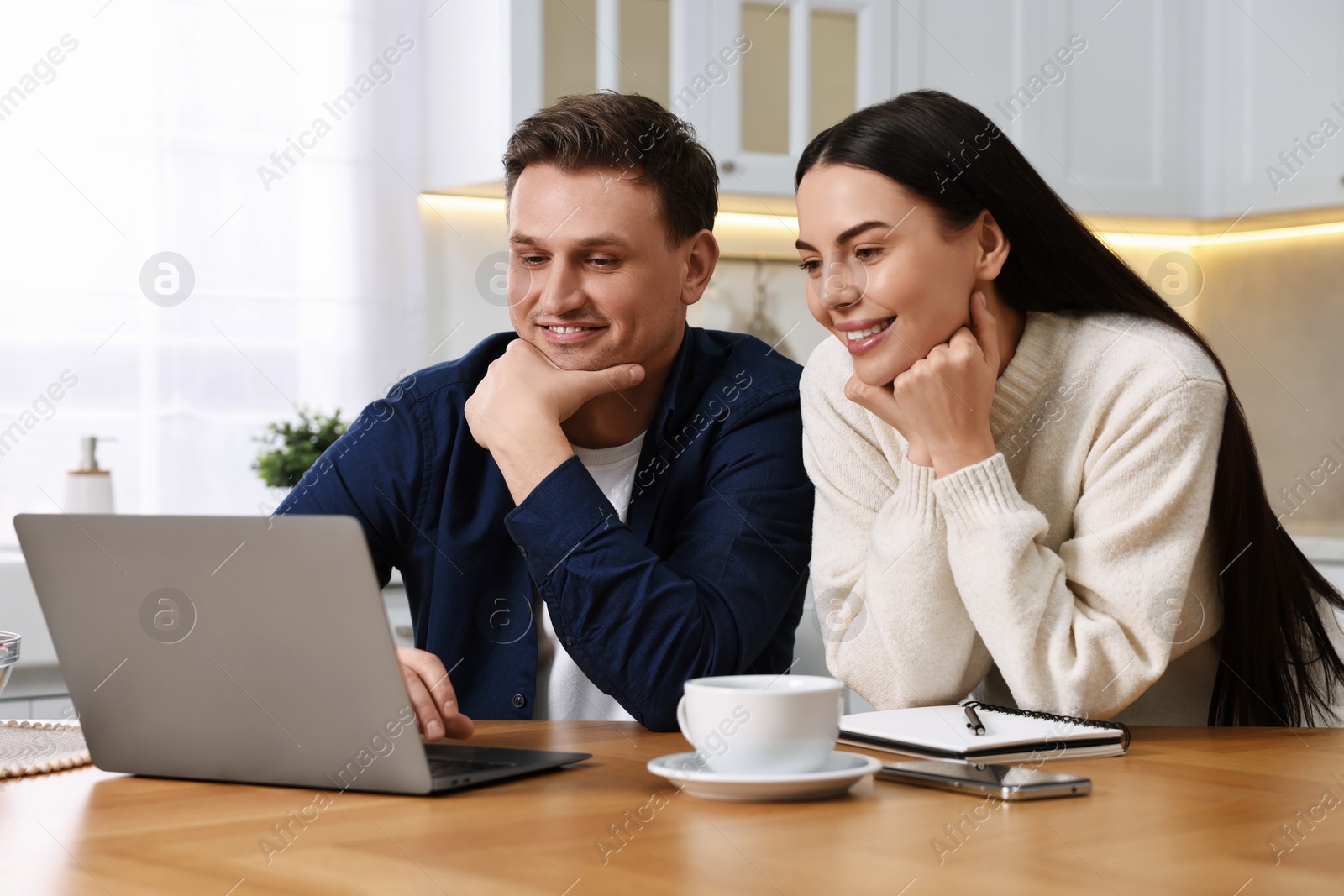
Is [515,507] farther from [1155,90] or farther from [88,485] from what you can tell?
[1155,90]

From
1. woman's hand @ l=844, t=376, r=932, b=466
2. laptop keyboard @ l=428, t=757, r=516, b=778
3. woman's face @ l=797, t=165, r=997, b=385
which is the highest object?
woman's face @ l=797, t=165, r=997, b=385

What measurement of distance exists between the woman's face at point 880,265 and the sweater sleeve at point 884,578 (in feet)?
A: 0.36

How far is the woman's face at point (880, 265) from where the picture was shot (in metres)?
1.38

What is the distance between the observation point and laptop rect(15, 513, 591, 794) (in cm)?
85

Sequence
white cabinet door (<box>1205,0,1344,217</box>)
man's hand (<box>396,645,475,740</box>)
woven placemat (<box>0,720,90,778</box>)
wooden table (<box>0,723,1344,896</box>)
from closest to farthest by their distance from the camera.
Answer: wooden table (<box>0,723,1344,896</box>), woven placemat (<box>0,720,90,778</box>), man's hand (<box>396,645,475,740</box>), white cabinet door (<box>1205,0,1344,217</box>)

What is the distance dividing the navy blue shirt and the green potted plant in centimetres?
104

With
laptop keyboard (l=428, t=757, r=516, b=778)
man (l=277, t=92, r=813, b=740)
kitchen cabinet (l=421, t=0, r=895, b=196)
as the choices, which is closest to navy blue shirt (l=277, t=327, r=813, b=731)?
man (l=277, t=92, r=813, b=740)

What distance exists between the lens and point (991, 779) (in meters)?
0.88

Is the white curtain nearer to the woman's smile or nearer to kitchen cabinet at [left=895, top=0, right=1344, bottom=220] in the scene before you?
kitchen cabinet at [left=895, top=0, right=1344, bottom=220]

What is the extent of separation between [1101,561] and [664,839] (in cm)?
70

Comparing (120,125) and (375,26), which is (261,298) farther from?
(375,26)

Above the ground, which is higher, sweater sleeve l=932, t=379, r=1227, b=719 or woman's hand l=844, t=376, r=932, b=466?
woman's hand l=844, t=376, r=932, b=466

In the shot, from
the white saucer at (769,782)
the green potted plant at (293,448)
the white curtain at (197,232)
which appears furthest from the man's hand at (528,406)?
the white curtain at (197,232)

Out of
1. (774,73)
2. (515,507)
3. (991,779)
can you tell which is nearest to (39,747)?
(515,507)
